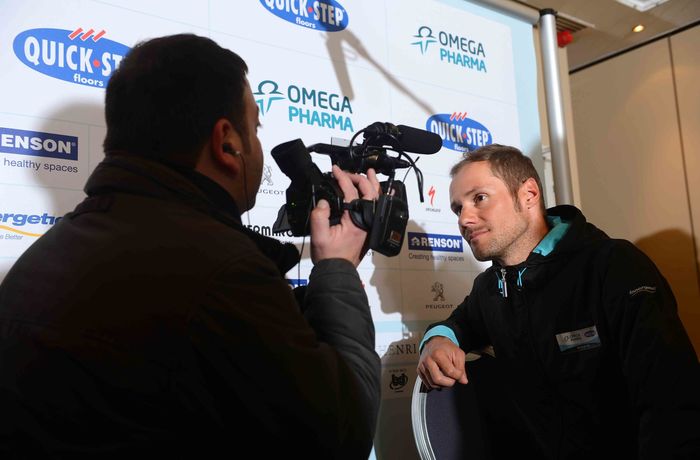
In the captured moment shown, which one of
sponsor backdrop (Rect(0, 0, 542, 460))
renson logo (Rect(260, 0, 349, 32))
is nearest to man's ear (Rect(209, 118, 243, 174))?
sponsor backdrop (Rect(0, 0, 542, 460))

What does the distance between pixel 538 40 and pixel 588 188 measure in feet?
4.52

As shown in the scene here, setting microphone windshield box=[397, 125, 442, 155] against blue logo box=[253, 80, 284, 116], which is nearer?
microphone windshield box=[397, 125, 442, 155]

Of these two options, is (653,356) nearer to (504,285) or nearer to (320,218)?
(504,285)

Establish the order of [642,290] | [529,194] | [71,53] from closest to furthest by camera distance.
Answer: [642,290]
[71,53]
[529,194]

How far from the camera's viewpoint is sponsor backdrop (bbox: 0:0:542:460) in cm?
144

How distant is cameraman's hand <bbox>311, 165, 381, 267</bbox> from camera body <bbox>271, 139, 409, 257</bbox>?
0.01 meters

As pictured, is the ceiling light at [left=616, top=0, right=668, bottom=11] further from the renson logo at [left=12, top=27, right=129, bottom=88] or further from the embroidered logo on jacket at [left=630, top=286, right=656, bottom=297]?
the renson logo at [left=12, top=27, right=129, bottom=88]

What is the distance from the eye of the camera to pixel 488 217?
1.70 m

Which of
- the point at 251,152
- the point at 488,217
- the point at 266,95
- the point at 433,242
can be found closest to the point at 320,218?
the point at 251,152

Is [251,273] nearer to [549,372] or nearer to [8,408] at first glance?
[8,408]

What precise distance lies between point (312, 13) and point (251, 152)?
1157mm

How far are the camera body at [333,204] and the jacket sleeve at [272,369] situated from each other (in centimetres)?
27

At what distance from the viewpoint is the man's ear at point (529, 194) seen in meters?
1.75

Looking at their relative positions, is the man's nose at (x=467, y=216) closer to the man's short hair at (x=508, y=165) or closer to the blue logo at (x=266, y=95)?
the man's short hair at (x=508, y=165)
